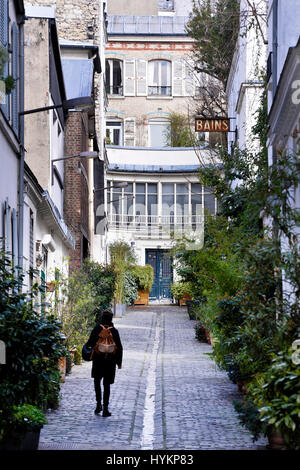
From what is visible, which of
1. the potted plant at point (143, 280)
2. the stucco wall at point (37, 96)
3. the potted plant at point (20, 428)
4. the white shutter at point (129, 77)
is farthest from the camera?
the white shutter at point (129, 77)

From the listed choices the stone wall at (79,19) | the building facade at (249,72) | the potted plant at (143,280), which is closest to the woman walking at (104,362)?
the building facade at (249,72)

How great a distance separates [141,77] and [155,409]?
41.2 meters

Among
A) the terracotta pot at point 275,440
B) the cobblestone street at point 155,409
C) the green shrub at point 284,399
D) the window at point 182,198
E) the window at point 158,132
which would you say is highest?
the window at point 158,132

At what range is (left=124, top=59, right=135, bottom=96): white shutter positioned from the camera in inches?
2048

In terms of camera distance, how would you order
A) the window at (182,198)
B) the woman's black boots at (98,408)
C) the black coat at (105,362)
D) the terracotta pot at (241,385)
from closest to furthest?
the woman's black boots at (98,408) → the black coat at (105,362) → the terracotta pot at (241,385) → the window at (182,198)

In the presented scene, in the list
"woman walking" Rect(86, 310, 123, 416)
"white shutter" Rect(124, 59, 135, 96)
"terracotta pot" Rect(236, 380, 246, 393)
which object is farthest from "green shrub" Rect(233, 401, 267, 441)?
"white shutter" Rect(124, 59, 135, 96)

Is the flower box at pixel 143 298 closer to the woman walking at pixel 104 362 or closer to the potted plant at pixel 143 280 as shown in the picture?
the potted plant at pixel 143 280

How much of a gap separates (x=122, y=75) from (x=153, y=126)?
3587 millimetres

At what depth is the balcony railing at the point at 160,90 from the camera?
5247cm

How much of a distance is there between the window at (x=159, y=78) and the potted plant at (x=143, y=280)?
1533cm

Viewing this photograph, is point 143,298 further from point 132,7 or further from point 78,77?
point 132,7

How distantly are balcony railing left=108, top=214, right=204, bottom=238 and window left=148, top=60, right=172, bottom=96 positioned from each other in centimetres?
945

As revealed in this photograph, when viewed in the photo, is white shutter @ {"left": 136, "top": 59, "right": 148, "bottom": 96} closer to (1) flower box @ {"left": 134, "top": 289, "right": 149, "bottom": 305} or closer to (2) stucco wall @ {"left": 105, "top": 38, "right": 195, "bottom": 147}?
(2) stucco wall @ {"left": 105, "top": 38, "right": 195, "bottom": 147}

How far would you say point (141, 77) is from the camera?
2055 inches
